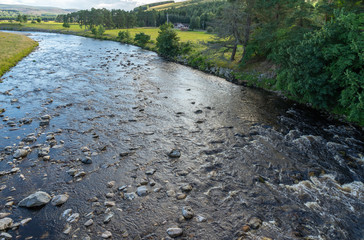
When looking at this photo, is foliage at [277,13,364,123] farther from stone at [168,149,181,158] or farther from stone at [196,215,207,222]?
stone at [196,215,207,222]

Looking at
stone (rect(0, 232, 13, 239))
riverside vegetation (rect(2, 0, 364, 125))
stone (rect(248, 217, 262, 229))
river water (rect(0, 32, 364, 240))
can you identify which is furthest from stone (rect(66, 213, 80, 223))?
riverside vegetation (rect(2, 0, 364, 125))

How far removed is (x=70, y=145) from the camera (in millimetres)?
16484

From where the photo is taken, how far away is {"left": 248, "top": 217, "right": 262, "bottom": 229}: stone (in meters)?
10.3

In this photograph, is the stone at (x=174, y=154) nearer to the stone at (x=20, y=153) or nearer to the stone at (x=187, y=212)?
the stone at (x=187, y=212)

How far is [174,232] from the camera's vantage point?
9.86m

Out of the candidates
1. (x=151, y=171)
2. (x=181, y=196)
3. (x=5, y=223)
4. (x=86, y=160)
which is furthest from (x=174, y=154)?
(x=5, y=223)

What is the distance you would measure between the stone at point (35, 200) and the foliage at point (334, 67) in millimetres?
23938

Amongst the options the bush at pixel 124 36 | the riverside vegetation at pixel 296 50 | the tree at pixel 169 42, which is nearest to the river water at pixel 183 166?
the riverside vegetation at pixel 296 50

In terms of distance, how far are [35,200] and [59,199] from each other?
1130 millimetres

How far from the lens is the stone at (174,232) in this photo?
9.77 meters

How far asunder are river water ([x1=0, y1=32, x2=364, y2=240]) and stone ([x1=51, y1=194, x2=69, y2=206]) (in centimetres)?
24

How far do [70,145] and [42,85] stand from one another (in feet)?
66.6

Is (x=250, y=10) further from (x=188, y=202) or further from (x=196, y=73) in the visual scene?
(x=188, y=202)

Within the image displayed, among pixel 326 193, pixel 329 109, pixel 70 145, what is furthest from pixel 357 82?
pixel 70 145
